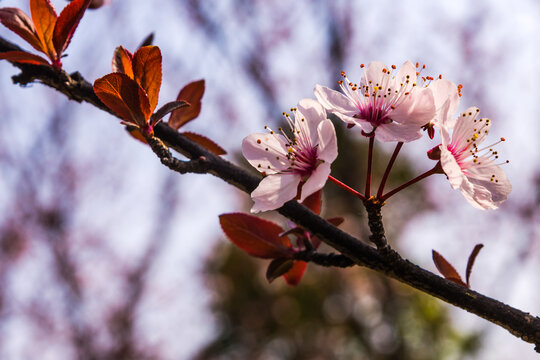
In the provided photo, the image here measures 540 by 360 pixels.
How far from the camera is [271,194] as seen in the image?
1.42 feet

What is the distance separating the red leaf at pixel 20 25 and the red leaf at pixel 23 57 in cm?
3

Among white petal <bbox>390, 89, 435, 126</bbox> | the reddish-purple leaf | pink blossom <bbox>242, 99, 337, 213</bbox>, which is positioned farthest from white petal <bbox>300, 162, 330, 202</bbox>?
the reddish-purple leaf

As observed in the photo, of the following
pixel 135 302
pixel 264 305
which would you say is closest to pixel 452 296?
pixel 135 302

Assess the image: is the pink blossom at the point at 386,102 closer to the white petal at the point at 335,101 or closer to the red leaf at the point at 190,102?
the white petal at the point at 335,101

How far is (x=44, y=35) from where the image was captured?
503 millimetres

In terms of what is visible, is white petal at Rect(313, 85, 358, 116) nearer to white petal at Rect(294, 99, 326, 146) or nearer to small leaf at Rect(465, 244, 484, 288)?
white petal at Rect(294, 99, 326, 146)

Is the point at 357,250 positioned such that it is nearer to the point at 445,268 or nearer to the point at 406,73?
the point at 445,268

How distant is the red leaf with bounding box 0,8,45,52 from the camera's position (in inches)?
19.2

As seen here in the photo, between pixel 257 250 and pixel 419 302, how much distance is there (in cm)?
368

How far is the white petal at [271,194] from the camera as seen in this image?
1.39 feet

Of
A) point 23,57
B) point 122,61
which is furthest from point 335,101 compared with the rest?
point 23,57

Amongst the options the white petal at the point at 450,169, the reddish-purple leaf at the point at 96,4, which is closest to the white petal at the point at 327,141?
the white petal at the point at 450,169

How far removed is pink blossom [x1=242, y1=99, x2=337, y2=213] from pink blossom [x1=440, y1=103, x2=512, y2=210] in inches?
4.8

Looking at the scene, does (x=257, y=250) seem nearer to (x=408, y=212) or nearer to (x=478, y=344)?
(x=478, y=344)
